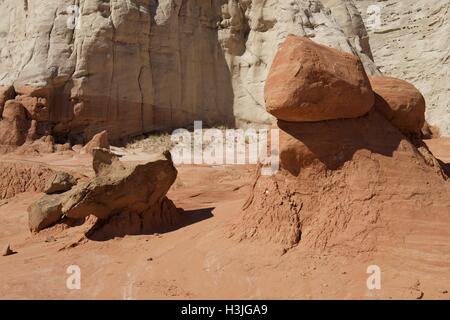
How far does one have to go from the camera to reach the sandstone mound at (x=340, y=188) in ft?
14.2

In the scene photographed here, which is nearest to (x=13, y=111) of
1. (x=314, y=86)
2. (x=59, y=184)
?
(x=59, y=184)

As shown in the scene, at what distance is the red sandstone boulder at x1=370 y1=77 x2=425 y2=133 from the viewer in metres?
5.13

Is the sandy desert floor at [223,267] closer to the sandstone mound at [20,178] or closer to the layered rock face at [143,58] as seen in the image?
the sandstone mound at [20,178]

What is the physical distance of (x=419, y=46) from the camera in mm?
21906

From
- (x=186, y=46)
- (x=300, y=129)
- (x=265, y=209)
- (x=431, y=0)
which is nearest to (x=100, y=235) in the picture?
(x=265, y=209)

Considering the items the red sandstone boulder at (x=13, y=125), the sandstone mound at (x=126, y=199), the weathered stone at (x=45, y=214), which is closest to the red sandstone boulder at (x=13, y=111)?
the red sandstone boulder at (x=13, y=125)

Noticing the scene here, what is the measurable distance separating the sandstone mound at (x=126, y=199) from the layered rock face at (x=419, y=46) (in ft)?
50.6

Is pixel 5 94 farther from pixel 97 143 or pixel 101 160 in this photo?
pixel 101 160

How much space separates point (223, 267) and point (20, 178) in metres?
5.87

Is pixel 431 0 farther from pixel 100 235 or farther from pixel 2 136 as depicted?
Answer: pixel 100 235

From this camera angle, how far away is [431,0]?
22.3 metres

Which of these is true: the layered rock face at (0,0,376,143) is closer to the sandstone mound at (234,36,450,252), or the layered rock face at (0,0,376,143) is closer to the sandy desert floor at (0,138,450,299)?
the sandy desert floor at (0,138,450,299)

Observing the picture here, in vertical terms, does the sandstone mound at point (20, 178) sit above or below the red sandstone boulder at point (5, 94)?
below

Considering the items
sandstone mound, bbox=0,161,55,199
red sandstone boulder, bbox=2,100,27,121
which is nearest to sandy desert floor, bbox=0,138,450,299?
sandstone mound, bbox=0,161,55,199
